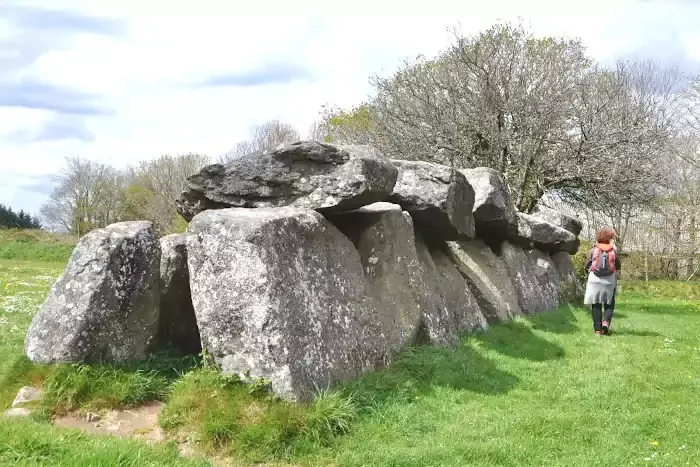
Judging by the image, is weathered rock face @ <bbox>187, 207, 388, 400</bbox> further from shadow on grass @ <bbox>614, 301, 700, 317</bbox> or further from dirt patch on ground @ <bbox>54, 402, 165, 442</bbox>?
shadow on grass @ <bbox>614, 301, 700, 317</bbox>

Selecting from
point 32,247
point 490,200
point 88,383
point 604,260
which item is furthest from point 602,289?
point 32,247

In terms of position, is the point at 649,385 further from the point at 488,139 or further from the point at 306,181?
the point at 488,139

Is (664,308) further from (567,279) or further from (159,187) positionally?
(159,187)

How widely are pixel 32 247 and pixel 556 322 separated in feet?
110

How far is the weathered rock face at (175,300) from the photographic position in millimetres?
9055

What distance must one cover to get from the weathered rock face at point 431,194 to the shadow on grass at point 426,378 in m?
2.73

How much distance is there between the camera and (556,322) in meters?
14.6

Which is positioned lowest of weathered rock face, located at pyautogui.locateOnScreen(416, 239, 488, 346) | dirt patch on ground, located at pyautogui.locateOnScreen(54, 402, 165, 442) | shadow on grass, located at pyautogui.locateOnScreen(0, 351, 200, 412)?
dirt patch on ground, located at pyautogui.locateOnScreen(54, 402, 165, 442)

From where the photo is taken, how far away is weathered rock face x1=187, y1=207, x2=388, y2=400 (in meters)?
7.19

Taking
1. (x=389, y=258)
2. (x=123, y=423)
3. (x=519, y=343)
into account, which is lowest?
(x=123, y=423)

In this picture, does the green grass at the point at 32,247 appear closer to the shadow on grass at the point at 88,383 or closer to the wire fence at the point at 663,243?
the wire fence at the point at 663,243

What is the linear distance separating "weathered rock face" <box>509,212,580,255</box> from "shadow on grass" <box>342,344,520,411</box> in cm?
746

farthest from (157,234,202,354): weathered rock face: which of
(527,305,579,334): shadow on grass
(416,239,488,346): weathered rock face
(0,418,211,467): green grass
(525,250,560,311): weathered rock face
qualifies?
(525,250,560,311): weathered rock face

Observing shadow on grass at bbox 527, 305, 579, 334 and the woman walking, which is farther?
shadow on grass at bbox 527, 305, 579, 334
